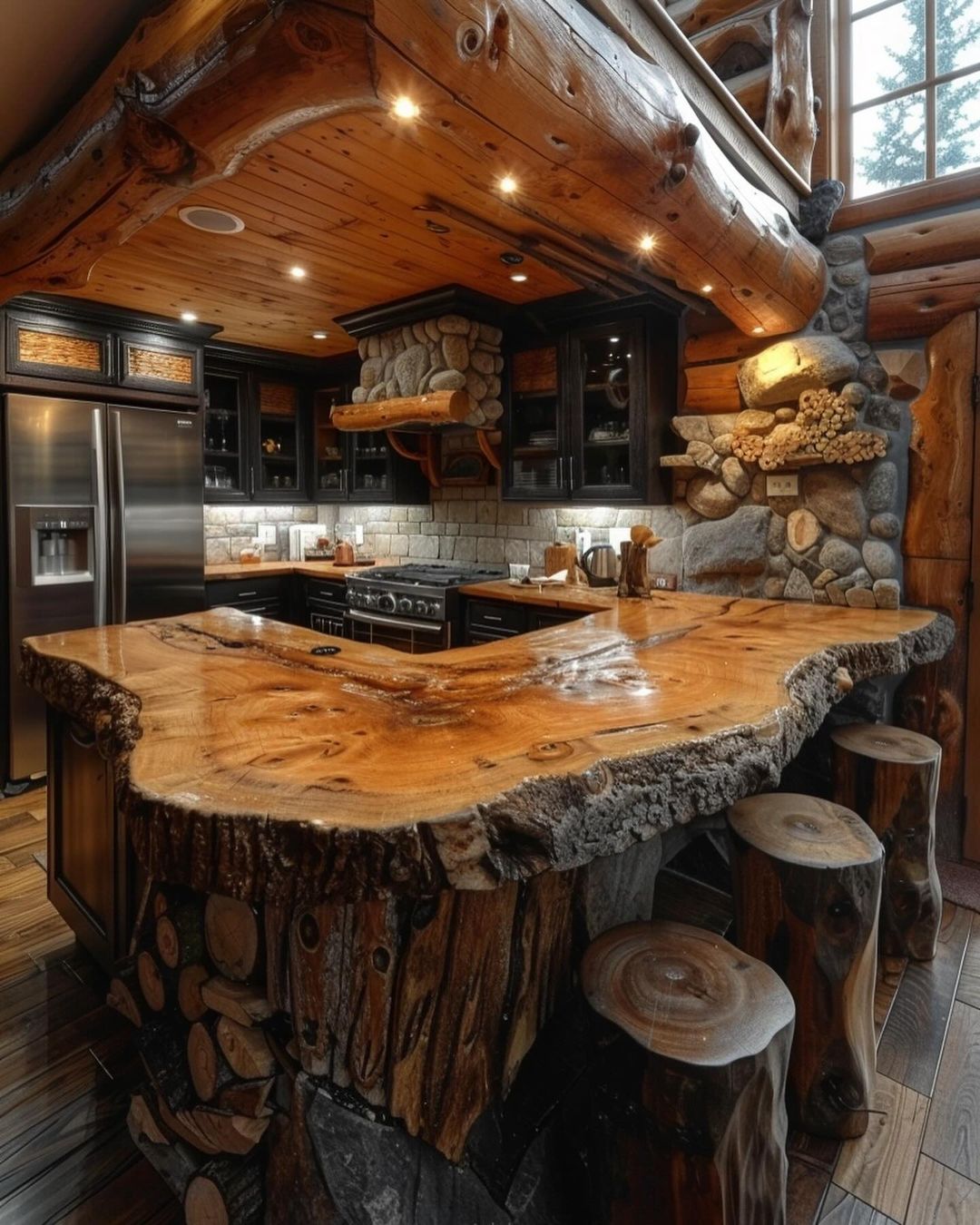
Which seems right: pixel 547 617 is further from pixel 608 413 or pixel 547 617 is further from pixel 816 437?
pixel 816 437

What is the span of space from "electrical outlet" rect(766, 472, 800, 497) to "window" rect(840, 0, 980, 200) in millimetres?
1191

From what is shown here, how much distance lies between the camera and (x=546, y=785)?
101cm

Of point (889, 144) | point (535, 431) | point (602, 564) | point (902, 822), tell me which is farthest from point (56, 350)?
point (902, 822)

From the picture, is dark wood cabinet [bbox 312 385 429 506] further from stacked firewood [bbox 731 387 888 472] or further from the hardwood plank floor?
the hardwood plank floor

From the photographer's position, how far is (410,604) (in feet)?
13.7

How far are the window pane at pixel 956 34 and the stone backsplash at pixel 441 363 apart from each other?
2.25 m

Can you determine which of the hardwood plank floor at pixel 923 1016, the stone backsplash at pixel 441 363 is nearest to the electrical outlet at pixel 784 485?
the stone backsplash at pixel 441 363

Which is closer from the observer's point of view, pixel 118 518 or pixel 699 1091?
pixel 699 1091

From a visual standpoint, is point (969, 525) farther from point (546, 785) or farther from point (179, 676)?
point (179, 676)

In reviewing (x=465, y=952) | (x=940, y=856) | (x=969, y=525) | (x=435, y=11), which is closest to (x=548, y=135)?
(x=435, y=11)

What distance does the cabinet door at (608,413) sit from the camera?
3.56 meters

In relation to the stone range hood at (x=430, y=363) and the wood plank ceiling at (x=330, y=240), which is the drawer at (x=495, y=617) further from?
the wood plank ceiling at (x=330, y=240)

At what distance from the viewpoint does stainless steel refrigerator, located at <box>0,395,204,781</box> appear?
364cm

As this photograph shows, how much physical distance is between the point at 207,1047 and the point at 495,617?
270 centimetres
